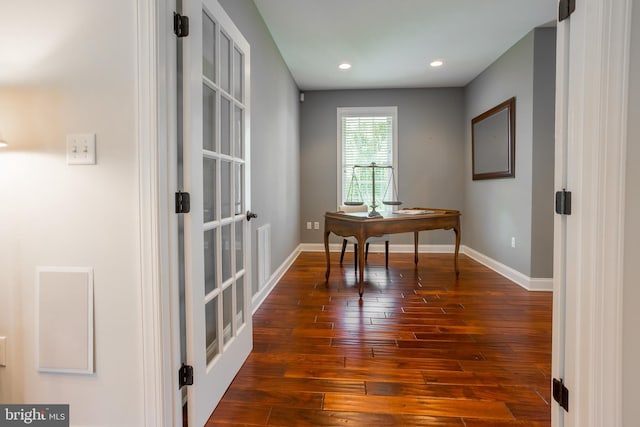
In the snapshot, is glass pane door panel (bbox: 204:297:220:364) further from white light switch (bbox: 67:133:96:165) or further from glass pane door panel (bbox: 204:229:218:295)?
white light switch (bbox: 67:133:96:165)

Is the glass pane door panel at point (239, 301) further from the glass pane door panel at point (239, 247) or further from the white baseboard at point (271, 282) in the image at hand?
the white baseboard at point (271, 282)

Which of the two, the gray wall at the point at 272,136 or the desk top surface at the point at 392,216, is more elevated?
the gray wall at the point at 272,136

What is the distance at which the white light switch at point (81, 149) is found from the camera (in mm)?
1246

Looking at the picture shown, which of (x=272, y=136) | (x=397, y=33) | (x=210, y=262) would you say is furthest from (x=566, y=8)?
(x=272, y=136)

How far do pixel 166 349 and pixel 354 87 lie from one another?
4926 mm

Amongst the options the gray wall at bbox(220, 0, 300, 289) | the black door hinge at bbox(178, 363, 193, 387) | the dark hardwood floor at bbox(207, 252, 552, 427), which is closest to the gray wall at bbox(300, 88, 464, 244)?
the gray wall at bbox(220, 0, 300, 289)

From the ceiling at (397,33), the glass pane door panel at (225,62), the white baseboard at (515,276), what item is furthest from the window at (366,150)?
the glass pane door panel at (225,62)

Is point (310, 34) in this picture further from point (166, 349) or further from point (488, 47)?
point (166, 349)

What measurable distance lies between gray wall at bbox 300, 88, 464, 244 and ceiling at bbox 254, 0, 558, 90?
53cm

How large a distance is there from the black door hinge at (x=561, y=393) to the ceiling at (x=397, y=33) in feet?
9.79

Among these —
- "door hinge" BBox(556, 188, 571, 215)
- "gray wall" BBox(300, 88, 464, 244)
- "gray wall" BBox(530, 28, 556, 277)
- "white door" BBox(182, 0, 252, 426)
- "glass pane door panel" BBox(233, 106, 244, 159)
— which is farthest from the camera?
"gray wall" BBox(300, 88, 464, 244)

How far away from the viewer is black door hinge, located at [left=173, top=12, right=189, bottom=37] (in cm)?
128

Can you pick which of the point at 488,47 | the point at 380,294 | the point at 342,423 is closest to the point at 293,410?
the point at 342,423

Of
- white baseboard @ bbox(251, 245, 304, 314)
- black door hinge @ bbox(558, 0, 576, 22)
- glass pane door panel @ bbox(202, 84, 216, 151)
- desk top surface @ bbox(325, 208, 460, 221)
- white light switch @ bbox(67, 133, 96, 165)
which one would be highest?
black door hinge @ bbox(558, 0, 576, 22)
